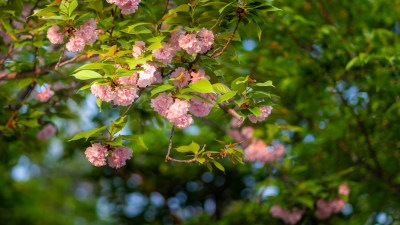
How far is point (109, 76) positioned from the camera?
1.65 meters

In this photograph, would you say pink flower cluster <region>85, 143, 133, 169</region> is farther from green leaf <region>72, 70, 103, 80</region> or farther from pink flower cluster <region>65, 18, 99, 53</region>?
pink flower cluster <region>65, 18, 99, 53</region>

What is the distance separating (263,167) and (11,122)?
282cm

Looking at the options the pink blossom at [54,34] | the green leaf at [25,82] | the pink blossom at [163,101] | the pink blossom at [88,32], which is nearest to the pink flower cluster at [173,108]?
the pink blossom at [163,101]

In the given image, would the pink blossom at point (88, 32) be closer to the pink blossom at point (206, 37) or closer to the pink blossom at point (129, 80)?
the pink blossom at point (129, 80)

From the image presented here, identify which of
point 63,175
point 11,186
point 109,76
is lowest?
point 63,175

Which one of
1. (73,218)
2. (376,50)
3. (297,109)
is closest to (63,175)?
(73,218)

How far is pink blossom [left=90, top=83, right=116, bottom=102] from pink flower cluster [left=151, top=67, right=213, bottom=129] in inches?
8.3

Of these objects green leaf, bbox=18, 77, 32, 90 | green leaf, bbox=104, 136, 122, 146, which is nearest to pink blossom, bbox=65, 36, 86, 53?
green leaf, bbox=104, 136, 122, 146

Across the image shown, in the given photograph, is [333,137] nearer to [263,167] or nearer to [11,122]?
[263,167]

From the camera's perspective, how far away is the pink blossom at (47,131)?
3.80 metres

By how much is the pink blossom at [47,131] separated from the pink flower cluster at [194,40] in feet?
7.91

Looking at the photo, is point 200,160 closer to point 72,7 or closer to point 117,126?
point 117,126

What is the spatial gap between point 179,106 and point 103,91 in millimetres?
353

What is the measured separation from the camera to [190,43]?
178 cm
